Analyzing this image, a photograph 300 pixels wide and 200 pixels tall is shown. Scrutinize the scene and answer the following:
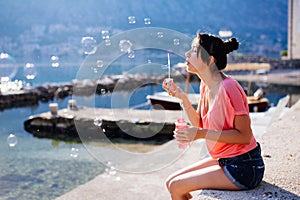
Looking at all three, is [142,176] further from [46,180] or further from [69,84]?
[69,84]

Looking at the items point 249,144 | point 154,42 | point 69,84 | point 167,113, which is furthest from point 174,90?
point 69,84

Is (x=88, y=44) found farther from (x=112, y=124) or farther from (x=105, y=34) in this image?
(x=112, y=124)

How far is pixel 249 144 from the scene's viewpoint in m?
2.26

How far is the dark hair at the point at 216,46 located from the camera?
2.21 m

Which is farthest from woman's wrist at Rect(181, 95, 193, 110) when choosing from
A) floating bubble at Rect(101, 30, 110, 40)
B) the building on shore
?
the building on shore

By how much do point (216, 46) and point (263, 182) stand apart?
926mm

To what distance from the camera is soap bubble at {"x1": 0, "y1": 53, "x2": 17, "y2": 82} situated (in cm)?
545

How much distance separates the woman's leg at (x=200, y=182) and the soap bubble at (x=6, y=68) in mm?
3766

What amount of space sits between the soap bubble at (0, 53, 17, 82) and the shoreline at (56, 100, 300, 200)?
198 cm

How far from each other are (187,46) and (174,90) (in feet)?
2.26

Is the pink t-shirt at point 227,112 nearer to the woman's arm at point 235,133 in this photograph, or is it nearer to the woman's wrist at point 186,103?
the woman's arm at point 235,133

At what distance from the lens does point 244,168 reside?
7.38ft

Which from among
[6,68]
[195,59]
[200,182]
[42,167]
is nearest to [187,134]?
[200,182]

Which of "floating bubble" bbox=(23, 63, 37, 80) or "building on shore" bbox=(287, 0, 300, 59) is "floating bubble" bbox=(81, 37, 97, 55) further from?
"building on shore" bbox=(287, 0, 300, 59)
